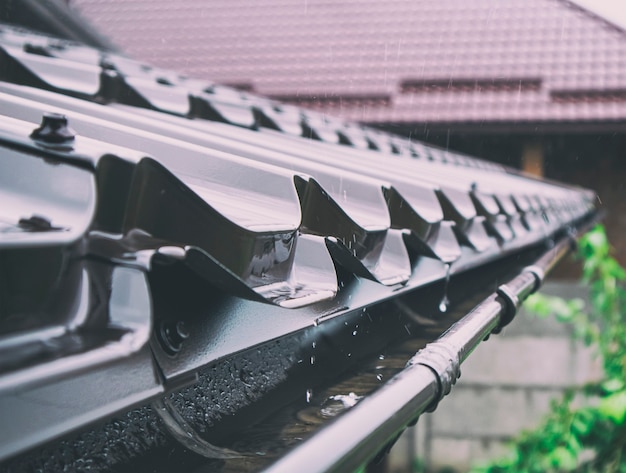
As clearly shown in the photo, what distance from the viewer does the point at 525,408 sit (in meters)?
6.41

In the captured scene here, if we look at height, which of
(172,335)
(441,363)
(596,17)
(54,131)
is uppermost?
(596,17)

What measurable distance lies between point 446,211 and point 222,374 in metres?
0.97

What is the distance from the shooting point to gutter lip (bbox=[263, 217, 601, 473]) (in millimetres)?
730

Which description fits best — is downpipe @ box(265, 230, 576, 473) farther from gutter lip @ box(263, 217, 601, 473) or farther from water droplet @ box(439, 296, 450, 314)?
water droplet @ box(439, 296, 450, 314)

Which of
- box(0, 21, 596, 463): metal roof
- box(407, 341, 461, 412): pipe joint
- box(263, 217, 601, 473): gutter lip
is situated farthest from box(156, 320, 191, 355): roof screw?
box(407, 341, 461, 412): pipe joint

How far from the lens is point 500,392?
6457 mm

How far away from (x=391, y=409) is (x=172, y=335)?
33 centimetres

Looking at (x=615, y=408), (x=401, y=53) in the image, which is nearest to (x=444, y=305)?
(x=615, y=408)

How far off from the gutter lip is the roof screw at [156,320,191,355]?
155mm

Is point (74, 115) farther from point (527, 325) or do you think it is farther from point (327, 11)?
point (327, 11)

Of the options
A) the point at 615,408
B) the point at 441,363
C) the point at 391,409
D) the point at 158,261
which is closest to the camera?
the point at 158,261

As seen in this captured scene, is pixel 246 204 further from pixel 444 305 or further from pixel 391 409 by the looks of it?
pixel 444 305

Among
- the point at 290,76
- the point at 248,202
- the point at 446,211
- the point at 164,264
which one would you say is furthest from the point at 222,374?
the point at 290,76

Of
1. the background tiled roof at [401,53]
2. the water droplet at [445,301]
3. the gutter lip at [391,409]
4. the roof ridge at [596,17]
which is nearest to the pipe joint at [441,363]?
the gutter lip at [391,409]
